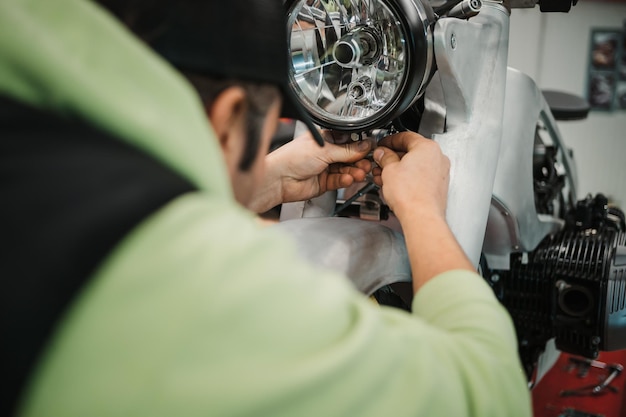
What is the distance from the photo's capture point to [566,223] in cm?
142

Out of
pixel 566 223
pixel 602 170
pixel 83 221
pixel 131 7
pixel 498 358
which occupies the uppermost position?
pixel 131 7

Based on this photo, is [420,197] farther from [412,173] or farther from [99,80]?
[99,80]

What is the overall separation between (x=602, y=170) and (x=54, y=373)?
467 cm

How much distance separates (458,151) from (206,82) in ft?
1.80

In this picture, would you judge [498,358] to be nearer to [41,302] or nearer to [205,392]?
[205,392]

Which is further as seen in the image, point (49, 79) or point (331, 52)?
point (331, 52)

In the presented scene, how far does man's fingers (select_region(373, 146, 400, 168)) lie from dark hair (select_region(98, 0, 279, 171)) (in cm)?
37

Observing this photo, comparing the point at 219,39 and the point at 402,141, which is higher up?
the point at 219,39

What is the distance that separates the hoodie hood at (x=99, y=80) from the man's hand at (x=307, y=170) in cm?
56

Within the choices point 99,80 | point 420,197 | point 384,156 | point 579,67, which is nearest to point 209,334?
point 99,80

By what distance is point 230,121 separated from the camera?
22.2 inches

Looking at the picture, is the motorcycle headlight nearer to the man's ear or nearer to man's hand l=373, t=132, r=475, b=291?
man's hand l=373, t=132, r=475, b=291

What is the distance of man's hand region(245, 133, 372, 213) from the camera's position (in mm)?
1002

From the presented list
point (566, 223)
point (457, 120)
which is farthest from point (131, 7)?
point (566, 223)
